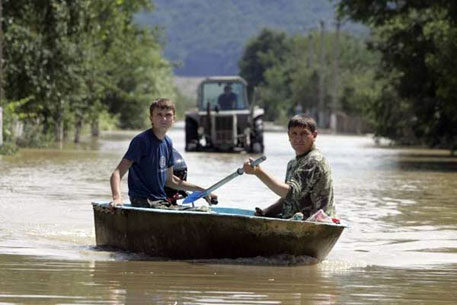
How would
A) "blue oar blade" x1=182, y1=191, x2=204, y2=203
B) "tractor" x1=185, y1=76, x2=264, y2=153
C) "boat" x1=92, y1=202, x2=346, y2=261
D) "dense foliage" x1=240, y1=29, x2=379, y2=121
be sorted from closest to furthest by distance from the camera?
"boat" x1=92, y1=202, x2=346, y2=261, "blue oar blade" x1=182, y1=191, x2=204, y2=203, "tractor" x1=185, y1=76, x2=264, y2=153, "dense foliage" x1=240, y1=29, x2=379, y2=121

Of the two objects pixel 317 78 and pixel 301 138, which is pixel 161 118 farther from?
pixel 317 78

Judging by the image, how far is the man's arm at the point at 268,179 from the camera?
12.0m

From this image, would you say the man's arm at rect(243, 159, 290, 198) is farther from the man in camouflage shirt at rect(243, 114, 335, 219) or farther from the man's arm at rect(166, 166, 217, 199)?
the man's arm at rect(166, 166, 217, 199)

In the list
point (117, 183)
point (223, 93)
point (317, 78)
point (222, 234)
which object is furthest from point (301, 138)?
point (317, 78)

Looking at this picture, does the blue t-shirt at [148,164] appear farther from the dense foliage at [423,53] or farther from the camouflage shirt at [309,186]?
the dense foliage at [423,53]

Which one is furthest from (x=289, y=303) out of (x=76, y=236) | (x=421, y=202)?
(x=421, y=202)

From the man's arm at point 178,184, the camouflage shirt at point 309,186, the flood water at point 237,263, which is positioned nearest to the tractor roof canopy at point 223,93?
the flood water at point 237,263

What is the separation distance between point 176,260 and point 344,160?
28.1 meters

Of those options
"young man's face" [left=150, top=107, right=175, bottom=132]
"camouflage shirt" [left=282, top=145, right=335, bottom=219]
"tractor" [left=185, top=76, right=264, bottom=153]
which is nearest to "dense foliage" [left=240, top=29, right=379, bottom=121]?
"tractor" [left=185, top=76, right=264, bottom=153]

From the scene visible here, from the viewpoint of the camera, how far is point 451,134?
155 ft

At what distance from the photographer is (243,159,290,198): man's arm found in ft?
39.4

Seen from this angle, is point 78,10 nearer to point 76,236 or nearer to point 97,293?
point 76,236

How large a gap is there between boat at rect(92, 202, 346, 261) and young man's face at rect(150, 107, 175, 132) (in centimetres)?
81

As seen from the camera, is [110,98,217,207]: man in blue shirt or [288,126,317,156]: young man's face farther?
[110,98,217,207]: man in blue shirt
